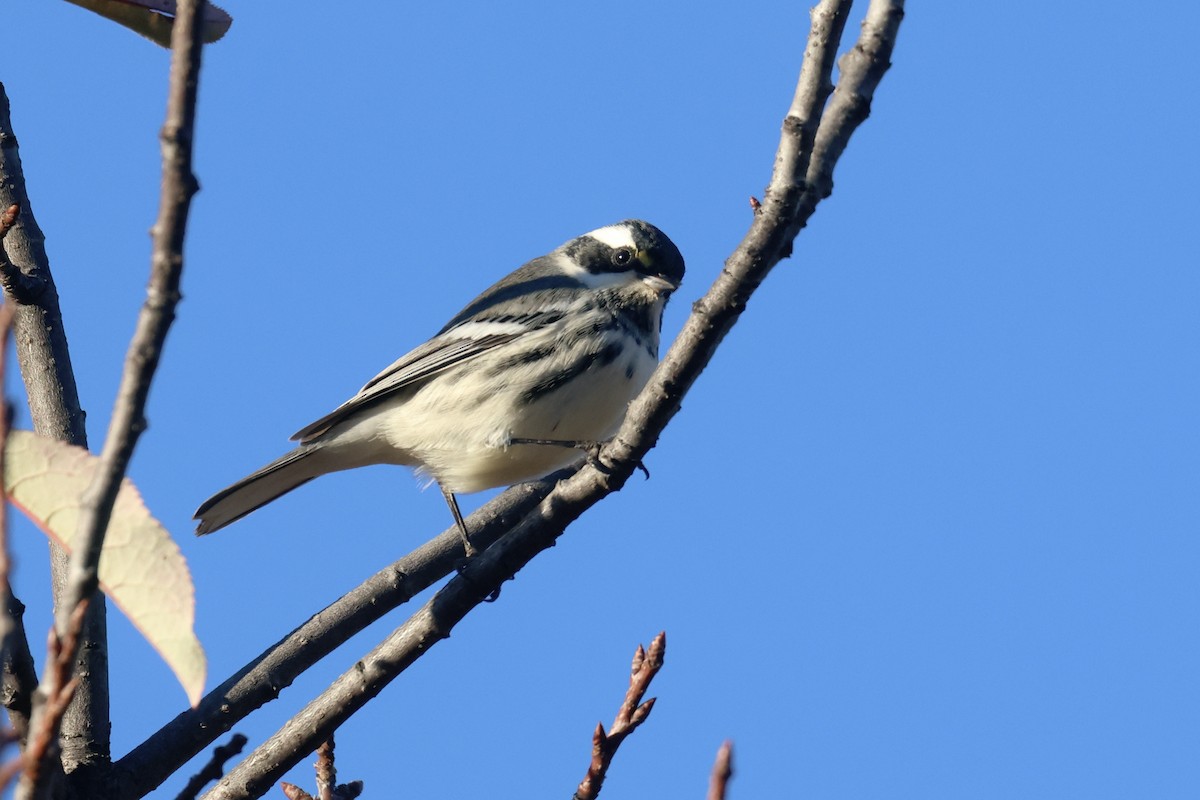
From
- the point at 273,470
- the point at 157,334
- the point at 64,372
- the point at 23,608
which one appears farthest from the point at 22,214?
the point at 157,334

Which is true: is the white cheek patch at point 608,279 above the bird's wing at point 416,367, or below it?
above

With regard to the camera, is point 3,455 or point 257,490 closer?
point 3,455

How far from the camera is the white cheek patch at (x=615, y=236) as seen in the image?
6.51m

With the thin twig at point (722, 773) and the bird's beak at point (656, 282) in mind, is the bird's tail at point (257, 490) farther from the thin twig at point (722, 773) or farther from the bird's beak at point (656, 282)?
the thin twig at point (722, 773)

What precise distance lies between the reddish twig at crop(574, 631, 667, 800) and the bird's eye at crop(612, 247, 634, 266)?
11.9 ft

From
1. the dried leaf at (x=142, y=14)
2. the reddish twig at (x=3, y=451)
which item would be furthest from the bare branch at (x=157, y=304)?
the dried leaf at (x=142, y=14)

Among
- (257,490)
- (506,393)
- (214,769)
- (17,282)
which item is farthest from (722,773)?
(257,490)

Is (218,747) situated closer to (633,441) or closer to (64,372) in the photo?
(633,441)

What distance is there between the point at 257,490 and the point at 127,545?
4048 mm

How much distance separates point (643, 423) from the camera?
3244 millimetres

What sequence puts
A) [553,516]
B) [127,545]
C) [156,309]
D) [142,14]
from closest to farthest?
[156,309]
[127,545]
[142,14]
[553,516]

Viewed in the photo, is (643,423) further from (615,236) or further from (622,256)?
(615,236)

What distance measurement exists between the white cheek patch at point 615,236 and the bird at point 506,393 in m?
0.08

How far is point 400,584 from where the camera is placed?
13.2 ft
